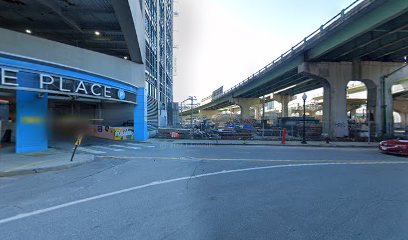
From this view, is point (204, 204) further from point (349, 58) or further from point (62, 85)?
point (349, 58)

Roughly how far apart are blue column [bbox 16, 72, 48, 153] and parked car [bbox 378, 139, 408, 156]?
65.2 feet

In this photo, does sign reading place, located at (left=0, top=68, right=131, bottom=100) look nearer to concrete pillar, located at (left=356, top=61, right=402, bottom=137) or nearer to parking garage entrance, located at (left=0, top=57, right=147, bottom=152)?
parking garage entrance, located at (left=0, top=57, right=147, bottom=152)

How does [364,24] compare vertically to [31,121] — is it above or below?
above

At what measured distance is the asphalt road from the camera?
13.6ft

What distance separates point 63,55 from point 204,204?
1294 cm

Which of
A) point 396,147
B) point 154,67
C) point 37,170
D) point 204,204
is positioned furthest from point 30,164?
point 154,67

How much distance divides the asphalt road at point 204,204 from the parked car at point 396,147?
253 inches

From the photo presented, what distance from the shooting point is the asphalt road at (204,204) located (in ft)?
13.6

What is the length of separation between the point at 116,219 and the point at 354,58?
30277mm

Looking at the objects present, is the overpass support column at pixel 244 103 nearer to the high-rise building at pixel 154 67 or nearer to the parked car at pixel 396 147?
the high-rise building at pixel 154 67

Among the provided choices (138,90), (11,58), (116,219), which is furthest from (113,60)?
(116,219)

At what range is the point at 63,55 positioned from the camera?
1403cm

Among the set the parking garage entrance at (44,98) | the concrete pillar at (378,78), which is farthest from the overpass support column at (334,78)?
the parking garage entrance at (44,98)

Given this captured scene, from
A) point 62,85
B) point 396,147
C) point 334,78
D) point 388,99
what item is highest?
point 334,78
